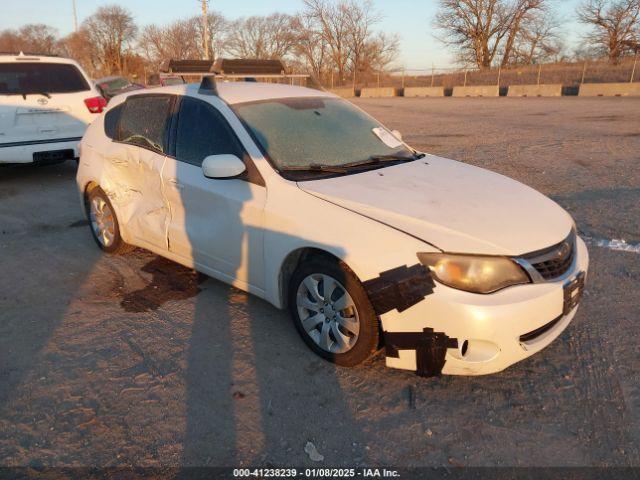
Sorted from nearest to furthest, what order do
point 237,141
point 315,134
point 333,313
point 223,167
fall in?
point 333,313 → point 223,167 → point 237,141 → point 315,134

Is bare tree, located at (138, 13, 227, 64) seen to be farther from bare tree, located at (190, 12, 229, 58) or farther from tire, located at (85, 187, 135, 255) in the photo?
tire, located at (85, 187, 135, 255)

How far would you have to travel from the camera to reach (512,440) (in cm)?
256

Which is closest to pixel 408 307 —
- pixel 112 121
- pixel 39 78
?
pixel 112 121

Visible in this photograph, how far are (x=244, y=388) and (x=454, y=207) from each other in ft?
5.37

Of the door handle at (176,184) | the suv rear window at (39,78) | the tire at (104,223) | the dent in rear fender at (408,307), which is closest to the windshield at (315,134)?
the door handle at (176,184)

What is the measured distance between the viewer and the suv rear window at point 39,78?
301 inches

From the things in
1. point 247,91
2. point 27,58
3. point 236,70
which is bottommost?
point 247,91

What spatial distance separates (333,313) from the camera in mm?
3123

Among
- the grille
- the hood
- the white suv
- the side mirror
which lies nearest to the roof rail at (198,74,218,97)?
the side mirror

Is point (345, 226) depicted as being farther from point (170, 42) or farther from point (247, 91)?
point (170, 42)

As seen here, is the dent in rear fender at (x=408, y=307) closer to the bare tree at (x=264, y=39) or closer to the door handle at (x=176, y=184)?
the door handle at (x=176, y=184)

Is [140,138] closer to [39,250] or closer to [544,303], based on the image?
[39,250]

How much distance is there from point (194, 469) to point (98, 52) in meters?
81.2

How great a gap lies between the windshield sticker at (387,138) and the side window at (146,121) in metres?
1.75
